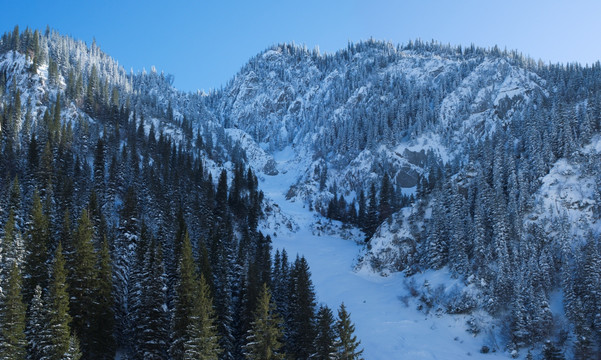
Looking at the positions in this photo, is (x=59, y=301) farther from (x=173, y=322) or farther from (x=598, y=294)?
(x=598, y=294)

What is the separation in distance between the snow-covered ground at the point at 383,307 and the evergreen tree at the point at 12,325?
143 feet

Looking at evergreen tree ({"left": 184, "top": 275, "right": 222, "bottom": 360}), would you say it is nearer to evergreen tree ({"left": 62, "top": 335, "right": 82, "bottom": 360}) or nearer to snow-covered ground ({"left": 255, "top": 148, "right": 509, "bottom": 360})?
evergreen tree ({"left": 62, "top": 335, "right": 82, "bottom": 360})

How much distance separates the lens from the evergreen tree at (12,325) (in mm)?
31734

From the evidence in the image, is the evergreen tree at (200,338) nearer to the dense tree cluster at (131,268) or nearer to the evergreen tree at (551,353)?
the dense tree cluster at (131,268)

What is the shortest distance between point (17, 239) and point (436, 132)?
156 meters

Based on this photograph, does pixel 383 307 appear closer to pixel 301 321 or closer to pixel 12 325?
pixel 301 321

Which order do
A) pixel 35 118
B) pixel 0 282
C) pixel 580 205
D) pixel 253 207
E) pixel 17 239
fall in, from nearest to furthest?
1. pixel 0 282
2. pixel 17 239
3. pixel 580 205
4. pixel 253 207
5. pixel 35 118

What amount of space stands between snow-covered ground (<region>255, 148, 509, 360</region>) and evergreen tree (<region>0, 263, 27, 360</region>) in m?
43.7

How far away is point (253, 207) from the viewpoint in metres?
111

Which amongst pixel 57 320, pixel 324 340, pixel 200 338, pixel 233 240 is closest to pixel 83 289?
pixel 57 320

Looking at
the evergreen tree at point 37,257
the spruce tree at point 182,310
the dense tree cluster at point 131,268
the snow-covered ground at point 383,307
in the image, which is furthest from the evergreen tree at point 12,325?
the snow-covered ground at point 383,307

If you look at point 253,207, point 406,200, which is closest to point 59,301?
point 253,207

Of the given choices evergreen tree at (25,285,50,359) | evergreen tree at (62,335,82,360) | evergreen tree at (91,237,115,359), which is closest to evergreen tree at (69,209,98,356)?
evergreen tree at (91,237,115,359)

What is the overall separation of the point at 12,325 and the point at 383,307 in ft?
185
